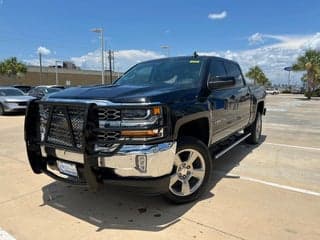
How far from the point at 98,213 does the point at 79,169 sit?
0.68 metres

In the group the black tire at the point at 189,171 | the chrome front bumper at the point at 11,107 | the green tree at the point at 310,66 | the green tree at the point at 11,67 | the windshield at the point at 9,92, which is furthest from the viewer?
the green tree at the point at 11,67

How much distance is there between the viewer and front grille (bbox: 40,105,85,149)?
10.9 feet

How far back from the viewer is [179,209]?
3.80 metres

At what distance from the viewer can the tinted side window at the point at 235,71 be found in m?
5.76

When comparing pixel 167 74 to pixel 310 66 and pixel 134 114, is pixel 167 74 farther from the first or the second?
pixel 310 66

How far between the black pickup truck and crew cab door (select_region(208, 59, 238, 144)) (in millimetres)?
18

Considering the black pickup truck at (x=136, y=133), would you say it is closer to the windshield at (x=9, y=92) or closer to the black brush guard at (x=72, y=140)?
the black brush guard at (x=72, y=140)

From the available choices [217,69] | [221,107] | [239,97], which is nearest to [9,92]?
[239,97]

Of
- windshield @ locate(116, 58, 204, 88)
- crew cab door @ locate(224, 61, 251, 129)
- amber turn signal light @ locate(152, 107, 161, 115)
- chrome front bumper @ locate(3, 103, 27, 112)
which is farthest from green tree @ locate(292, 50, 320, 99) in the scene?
amber turn signal light @ locate(152, 107, 161, 115)

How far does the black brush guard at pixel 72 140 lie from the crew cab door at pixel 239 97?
3.12 metres

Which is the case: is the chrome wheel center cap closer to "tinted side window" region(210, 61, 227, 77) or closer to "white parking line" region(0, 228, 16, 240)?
"tinted side window" region(210, 61, 227, 77)

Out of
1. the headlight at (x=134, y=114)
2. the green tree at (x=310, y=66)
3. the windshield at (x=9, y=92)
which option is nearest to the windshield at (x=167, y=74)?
the headlight at (x=134, y=114)

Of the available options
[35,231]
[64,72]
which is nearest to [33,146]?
[35,231]

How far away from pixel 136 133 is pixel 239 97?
3.23 m
